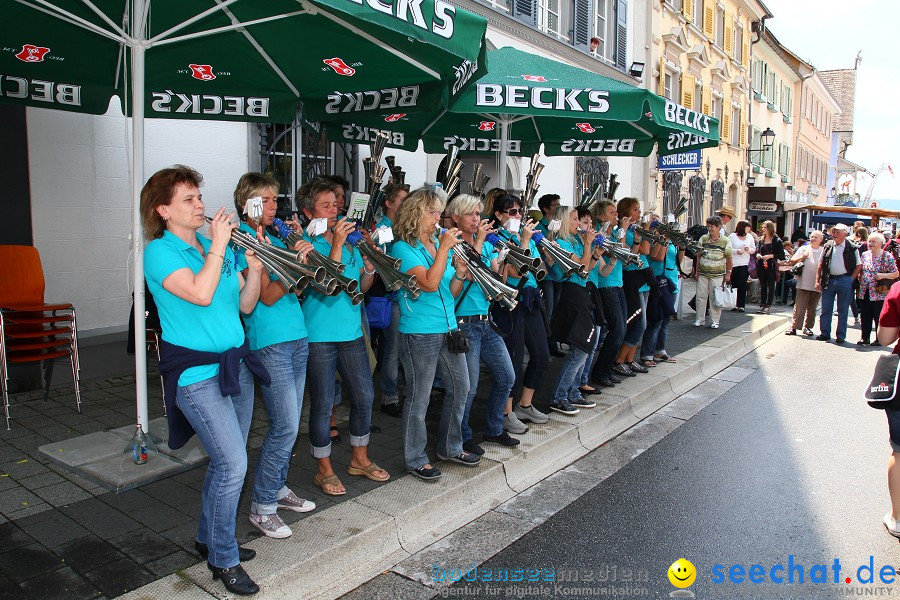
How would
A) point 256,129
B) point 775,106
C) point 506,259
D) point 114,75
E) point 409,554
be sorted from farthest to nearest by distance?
point 775,106
point 256,129
point 114,75
point 506,259
point 409,554

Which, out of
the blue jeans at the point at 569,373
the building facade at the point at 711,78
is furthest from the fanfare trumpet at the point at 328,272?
the building facade at the point at 711,78

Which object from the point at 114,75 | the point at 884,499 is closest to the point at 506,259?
the point at 884,499

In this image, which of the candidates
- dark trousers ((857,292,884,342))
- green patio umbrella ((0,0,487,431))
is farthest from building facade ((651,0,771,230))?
green patio umbrella ((0,0,487,431))

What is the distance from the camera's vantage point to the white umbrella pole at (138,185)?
161 inches

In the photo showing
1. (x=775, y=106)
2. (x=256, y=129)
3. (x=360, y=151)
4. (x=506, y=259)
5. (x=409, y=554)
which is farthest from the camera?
(x=775, y=106)

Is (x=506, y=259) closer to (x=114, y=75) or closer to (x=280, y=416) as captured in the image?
(x=280, y=416)

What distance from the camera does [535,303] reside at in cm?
523

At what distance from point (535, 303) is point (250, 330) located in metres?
2.47

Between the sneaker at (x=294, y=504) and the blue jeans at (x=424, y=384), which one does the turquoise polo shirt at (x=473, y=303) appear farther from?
the sneaker at (x=294, y=504)

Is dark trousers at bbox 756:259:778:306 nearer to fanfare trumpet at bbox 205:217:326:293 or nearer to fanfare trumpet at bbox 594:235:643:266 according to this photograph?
fanfare trumpet at bbox 594:235:643:266

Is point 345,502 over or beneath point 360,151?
beneath

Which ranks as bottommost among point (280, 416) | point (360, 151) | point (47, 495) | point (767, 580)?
point (767, 580)

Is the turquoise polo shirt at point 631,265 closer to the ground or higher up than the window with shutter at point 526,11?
closer to the ground

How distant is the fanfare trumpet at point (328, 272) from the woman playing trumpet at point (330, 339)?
0.15 m
